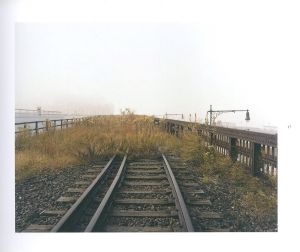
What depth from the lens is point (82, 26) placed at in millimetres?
3703

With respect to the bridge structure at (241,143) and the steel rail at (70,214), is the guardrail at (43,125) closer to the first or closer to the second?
the steel rail at (70,214)

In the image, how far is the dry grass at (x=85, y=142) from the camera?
3.76 meters

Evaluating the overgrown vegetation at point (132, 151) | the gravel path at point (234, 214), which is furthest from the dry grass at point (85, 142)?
the gravel path at point (234, 214)

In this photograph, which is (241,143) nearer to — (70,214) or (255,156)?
(255,156)

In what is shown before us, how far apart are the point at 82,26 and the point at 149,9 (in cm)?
76

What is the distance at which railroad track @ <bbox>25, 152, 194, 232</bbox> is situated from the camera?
3254 mm

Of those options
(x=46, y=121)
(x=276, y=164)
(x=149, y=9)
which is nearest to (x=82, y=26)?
(x=149, y=9)

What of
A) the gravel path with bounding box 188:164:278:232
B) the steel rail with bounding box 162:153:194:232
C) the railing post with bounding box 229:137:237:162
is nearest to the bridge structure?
the railing post with bounding box 229:137:237:162

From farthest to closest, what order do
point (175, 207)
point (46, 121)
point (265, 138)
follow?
point (46, 121), point (265, 138), point (175, 207)

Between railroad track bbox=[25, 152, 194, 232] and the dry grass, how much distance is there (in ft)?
1.09

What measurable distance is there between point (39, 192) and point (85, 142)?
77 centimetres

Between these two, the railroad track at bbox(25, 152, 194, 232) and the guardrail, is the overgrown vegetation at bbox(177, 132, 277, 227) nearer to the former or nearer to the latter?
the railroad track at bbox(25, 152, 194, 232)

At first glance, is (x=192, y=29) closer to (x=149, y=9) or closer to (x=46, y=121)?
(x=149, y=9)

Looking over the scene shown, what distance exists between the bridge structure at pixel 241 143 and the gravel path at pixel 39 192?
129 cm
